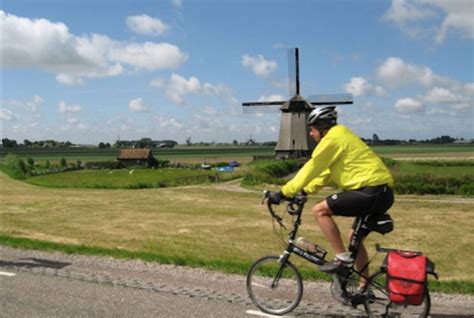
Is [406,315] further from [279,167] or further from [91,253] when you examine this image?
[279,167]

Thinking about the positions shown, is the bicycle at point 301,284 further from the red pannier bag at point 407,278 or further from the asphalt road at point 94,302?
the asphalt road at point 94,302

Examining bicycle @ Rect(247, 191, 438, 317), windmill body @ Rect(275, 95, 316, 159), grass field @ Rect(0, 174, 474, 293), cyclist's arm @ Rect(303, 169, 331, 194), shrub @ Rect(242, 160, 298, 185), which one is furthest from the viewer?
windmill body @ Rect(275, 95, 316, 159)

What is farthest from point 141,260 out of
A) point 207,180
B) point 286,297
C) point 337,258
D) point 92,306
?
point 207,180

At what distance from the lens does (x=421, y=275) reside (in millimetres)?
5020

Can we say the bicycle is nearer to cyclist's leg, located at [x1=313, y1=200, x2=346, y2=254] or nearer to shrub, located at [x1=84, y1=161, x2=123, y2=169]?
cyclist's leg, located at [x1=313, y1=200, x2=346, y2=254]

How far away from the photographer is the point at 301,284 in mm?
5996

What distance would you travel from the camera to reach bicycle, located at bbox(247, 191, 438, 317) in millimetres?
5434

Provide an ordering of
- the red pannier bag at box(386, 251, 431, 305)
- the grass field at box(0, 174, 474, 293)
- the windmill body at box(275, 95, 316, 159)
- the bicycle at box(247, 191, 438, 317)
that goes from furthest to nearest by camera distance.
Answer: the windmill body at box(275, 95, 316, 159), the grass field at box(0, 174, 474, 293), the bicycle at box(247, 191, 438, 317), the red pannier bag at box(386, 251, 431, 305)

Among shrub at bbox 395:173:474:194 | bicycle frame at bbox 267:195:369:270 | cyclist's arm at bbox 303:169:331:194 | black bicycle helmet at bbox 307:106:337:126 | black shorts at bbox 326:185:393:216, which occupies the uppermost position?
black bicycle helmet at bbox 307:106:337:126

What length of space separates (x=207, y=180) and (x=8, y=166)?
33.6 m

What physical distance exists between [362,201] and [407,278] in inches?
35.7

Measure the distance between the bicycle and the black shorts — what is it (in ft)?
0.71

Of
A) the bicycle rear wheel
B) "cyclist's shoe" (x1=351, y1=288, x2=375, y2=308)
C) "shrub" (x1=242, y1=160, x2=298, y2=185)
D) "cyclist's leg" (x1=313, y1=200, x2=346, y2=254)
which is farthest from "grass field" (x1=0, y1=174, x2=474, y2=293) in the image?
"shrub" (x1=242, y1=160, x2=298, y2=185)

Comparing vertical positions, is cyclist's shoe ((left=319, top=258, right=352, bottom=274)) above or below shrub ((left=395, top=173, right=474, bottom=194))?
above
